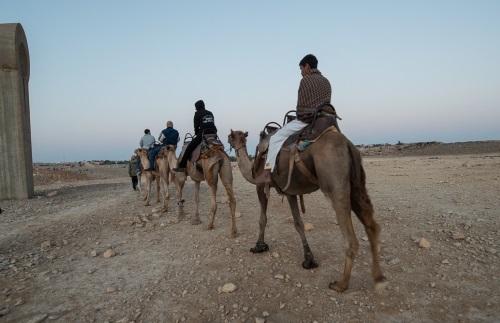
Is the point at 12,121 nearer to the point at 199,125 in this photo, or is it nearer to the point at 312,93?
the point at 199,125

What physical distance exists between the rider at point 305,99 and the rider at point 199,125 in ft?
11.5

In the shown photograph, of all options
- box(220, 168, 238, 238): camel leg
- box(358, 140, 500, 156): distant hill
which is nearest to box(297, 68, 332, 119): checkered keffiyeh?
box(220, 168, 238, 238): camel leg

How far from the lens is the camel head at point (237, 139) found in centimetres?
664

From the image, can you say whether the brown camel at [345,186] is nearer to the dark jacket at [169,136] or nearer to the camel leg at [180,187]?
the camel leg at [180,187]

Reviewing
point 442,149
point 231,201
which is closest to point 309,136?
point 231,201

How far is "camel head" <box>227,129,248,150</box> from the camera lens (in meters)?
6.64

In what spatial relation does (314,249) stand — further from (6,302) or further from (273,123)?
(6,302)

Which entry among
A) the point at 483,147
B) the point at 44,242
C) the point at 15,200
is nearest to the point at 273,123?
the point at 44,242

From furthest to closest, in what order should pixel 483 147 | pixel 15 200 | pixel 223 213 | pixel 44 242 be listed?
pixel 483 147 → pixel 15 200 → pixel 223 213 → pixel 44 242

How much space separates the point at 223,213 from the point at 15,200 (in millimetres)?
9268

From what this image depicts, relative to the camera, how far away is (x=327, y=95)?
5.14 m

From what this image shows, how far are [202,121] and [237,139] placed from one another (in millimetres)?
2296

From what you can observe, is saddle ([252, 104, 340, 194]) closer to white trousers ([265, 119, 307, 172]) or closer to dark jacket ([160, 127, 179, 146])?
white trousers ([265, 119, 307, 172])

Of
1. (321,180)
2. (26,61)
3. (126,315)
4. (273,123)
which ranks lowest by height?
(126,315)
